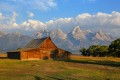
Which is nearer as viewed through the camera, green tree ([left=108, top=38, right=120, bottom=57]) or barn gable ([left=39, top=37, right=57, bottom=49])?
barn gable ([left=39, top=37, right=57, bottom=49])

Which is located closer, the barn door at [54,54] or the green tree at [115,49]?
the barn door at [54,54]

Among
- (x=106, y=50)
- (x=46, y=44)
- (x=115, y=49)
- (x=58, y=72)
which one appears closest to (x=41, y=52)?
(x=46, y=44)

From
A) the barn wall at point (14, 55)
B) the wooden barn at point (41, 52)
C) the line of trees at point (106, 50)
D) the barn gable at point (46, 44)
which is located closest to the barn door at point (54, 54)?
the wooden barn at point (41, 52)

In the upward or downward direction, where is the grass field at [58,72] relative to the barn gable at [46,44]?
downward

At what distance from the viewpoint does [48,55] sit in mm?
103750

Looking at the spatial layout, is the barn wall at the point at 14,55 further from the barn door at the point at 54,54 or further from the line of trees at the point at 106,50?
the line of trees at the point at 106,50

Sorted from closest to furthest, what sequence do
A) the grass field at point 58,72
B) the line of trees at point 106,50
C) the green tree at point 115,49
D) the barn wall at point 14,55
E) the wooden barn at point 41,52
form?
1. the grass field at point 58,72
2. the wooden barn at point 41,52
3. the barn wall at point 14,55
4. the green tree at point 115,49
5. the line of trees at point 106,50

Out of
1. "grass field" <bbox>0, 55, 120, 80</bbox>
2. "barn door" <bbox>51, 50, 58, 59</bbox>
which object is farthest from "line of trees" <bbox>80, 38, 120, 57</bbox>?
"grass field" <bbox>0, 55, 120, 80</bbox>

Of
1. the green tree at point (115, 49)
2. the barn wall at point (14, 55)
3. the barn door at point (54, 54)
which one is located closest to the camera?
the barn wall at point (14, 55)

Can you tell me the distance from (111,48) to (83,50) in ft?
113

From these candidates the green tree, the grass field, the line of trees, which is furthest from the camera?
the line of trees

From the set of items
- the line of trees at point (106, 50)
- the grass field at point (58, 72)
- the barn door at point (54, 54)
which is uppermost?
the line of trees at point (106, 50)

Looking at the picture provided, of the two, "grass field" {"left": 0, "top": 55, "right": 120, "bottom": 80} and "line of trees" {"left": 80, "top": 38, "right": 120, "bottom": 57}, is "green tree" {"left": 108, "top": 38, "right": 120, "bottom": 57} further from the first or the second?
"grass field" {"left": 0, "top": 55, "right": 120, "bottom": 80}

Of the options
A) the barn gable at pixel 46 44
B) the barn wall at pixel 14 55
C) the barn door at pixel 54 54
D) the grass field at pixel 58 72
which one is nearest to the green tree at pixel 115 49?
the barn door at pixel 54 54
